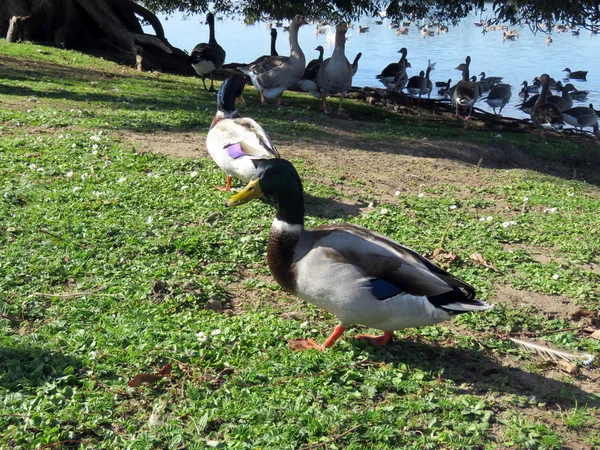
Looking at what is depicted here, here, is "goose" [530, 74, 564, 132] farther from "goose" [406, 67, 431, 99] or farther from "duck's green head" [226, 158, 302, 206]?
"duck's green head" [226, 158, 302, 206]

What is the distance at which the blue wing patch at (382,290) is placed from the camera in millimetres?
4078

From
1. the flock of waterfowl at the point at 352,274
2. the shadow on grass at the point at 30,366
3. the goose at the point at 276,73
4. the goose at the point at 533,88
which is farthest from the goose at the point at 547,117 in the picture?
the shadow on grass at the point at 30,366

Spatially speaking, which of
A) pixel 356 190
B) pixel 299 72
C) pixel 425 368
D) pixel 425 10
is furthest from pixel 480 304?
pixel 425 10

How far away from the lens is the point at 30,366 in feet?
12.9

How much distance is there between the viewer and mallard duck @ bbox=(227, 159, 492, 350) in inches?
160

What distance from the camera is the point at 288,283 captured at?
4352mm

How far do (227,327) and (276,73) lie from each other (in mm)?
10973

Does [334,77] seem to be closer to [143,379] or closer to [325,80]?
[325,80]

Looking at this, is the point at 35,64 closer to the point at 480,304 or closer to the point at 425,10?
the point at 425,10

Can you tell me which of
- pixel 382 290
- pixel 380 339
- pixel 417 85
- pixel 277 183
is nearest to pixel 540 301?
pixel 380 339

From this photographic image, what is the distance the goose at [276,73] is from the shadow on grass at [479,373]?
10972 millimetres

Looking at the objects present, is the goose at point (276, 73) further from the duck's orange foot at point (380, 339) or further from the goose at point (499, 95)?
the duck's orange foot at point (380, 339)

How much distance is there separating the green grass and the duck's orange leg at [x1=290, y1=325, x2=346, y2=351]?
0.09 metres

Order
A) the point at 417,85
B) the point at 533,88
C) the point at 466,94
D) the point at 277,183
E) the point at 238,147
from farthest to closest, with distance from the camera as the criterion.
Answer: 1. the point at 533,88
2. the point at 417,85
3. the point at 466,94
4. the point at 238,147
5. the point at 277,183
